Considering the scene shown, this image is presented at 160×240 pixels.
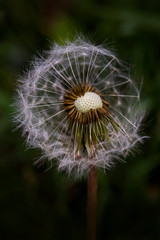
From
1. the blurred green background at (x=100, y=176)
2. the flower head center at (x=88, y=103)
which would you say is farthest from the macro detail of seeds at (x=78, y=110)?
the blurred green background at (x=100, y=176)

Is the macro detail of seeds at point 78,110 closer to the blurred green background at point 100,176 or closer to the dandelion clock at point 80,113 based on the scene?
the dandelion clock at point 80,113

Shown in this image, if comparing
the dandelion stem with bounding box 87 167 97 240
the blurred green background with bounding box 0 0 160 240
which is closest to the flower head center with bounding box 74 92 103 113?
the dandelion stem with bounding box 87 167 97 240

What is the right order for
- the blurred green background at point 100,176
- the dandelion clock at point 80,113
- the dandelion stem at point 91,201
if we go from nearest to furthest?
the dandelion stem at point 91,201, the dandelion clock at point 80,113, the blurred green background at point 100,176

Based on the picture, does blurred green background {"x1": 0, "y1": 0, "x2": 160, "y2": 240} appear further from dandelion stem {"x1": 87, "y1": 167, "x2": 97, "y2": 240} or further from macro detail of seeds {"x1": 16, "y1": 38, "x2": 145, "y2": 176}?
dandelion stem {"x1": 87, "y1": 167, "x2": 97, "y2": 240}

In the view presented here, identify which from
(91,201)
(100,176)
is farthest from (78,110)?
(100,176)

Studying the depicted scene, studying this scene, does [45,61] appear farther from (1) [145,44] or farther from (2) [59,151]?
(1) [145,44]

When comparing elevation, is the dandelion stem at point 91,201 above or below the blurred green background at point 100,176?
below

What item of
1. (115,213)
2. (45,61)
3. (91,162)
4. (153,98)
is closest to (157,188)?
(115,213)
